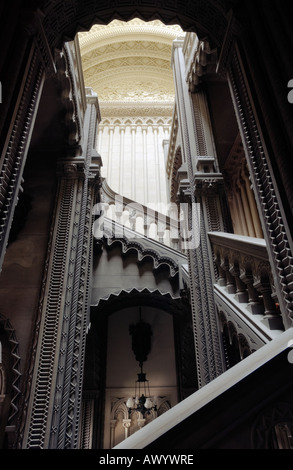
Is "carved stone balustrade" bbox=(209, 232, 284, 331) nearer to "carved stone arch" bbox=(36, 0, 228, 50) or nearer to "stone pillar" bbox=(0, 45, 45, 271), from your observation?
"stone pillar" bbox=(0, 45, 45, 271)

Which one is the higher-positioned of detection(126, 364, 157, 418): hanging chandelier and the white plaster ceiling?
the white plaster ceiling

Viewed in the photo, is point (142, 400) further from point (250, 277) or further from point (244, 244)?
point (244, 244)

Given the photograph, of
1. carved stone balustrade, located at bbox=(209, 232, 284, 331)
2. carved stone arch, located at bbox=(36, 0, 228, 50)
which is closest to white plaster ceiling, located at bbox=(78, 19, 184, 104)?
carved stone arch, located at bbox=(36, 0, 228, 50)

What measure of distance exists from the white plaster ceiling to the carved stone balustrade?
38.8 ft

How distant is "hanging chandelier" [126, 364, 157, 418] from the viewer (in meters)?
7.12

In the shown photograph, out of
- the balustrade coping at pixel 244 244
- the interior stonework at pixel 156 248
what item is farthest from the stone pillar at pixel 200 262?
the balustrade coping at pixel 244 244

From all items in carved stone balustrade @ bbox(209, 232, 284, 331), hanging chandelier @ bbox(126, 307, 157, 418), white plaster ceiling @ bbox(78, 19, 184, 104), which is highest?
white plaster ceiling @ bbox(78, 19, 184, 104)

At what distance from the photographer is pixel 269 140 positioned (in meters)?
2.21

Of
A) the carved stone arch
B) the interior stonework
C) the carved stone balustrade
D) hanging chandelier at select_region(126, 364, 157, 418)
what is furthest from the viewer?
hanging chandelier at select_region(126, 364, 157, 418)

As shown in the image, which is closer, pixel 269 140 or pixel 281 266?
pixel 281 266
